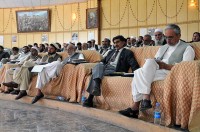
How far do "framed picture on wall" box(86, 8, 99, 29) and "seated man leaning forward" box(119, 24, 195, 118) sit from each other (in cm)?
995

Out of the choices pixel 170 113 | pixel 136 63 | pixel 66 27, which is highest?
pixel 66 27

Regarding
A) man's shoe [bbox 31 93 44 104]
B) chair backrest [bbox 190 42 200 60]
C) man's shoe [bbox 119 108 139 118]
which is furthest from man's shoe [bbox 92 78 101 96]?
man's shoe [bbox 31 93 44 104]

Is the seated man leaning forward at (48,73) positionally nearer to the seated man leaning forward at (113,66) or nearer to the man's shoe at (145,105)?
the seated man leaning forward at (113,66)

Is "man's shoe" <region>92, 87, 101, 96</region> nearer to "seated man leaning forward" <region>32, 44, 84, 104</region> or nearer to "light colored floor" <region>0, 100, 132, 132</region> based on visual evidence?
"light colored floor" <region>0, 100, 132, 132</region>

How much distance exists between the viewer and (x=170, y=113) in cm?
315

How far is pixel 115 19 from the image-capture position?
13.2 metres

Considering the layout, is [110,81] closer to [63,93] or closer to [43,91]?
[63,93]

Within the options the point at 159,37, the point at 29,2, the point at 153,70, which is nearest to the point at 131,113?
the point at 153,70

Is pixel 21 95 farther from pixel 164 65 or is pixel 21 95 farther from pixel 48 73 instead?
pixel 164 65

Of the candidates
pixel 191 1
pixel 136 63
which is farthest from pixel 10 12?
pixel 136 63

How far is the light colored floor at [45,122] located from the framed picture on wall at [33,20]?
10.5m

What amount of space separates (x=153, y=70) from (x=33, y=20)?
1314 centimetres

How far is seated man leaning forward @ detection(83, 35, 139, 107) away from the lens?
14.5 ft

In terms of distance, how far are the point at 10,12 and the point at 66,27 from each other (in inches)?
134
